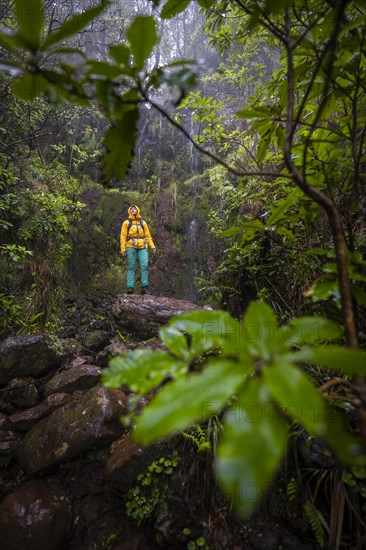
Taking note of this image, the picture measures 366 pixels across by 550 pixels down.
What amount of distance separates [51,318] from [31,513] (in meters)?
3.15

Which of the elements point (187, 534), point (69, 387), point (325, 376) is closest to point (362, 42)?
point (325, 376)

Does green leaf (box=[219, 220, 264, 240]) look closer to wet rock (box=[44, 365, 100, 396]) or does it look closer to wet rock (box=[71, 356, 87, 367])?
wet rock (box=[44, 365, 100, 396])

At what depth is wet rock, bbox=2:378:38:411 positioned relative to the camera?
3736 mm

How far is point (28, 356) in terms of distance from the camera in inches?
159

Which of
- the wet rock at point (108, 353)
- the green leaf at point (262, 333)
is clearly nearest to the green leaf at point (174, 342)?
the green leaf at point (262, 333)

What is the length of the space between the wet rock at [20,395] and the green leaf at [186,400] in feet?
13.6

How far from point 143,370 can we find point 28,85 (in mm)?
737

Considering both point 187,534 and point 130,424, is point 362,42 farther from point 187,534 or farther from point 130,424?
point 130,424

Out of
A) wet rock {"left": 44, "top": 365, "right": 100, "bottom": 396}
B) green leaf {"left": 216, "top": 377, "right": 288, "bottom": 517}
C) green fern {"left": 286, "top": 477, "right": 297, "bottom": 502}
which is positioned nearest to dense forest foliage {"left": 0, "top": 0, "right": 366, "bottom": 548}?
green leaf {"left": 216, "top": 377, "right": 288, "bottom": 517}

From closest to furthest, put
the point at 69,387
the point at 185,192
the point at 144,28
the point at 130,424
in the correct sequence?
the point at 144,28 < the point at 130,424 < the point at 69,387 < the point at 185,192

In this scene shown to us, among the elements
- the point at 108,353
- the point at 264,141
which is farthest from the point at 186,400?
the point at 108,353

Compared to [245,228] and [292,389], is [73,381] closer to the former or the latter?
[245,228]

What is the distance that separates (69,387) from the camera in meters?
3.77

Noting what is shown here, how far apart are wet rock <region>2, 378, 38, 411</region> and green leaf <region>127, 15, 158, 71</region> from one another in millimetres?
4163
